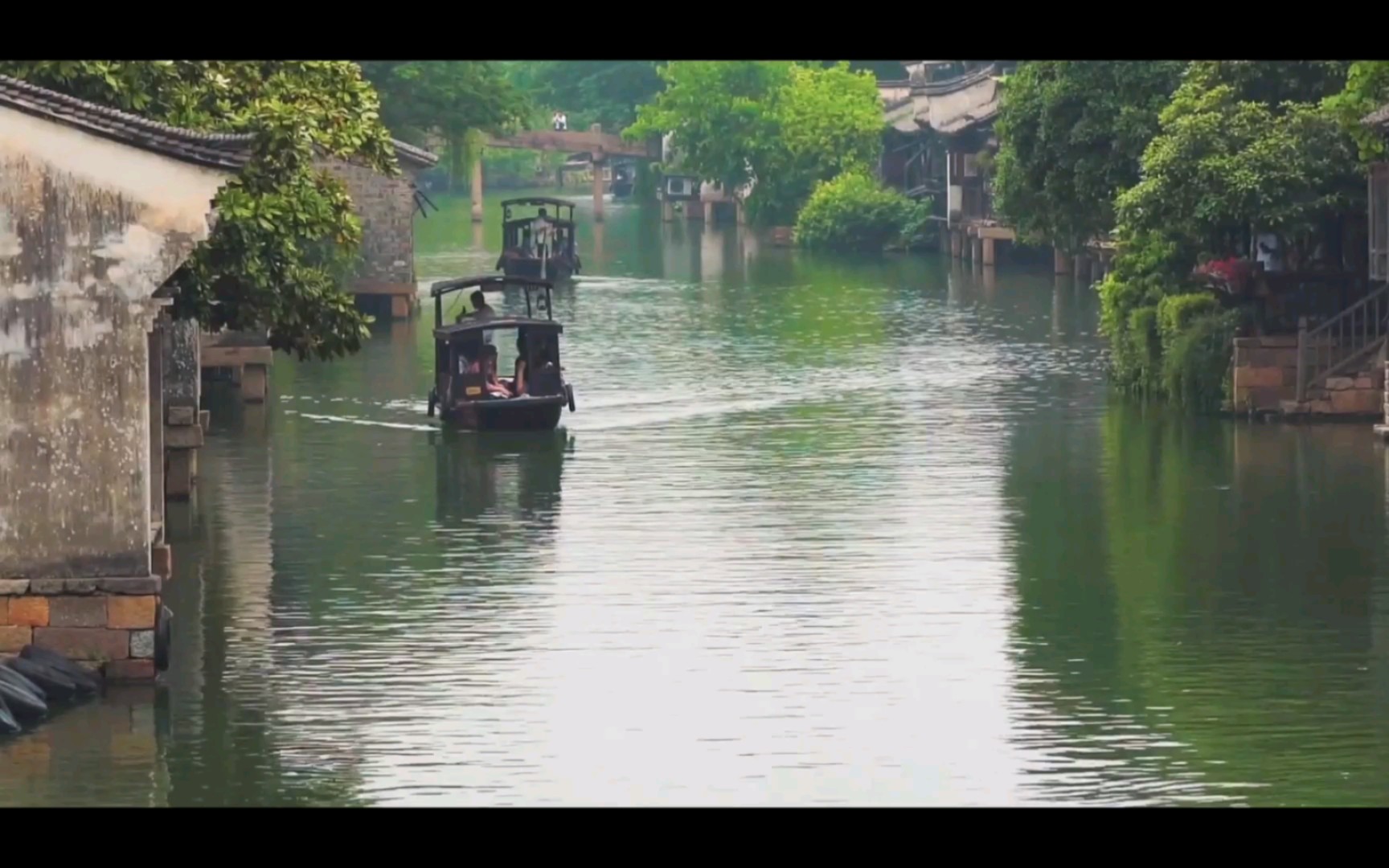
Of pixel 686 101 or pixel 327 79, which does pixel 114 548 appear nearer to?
pixel 327 79

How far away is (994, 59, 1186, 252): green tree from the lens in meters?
45.3

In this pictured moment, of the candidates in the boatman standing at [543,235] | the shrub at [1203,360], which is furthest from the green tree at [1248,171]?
the boatman standing at [543,235]

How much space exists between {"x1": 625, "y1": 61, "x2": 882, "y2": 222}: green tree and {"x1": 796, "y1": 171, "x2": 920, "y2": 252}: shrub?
3.53 metres

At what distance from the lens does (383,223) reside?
55.5 meters

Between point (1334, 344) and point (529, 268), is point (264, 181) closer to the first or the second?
point (1334, 344)

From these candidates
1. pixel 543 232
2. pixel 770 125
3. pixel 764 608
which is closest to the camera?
pixel 764 608

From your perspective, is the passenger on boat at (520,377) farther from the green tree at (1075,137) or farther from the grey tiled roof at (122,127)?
the grey tiled roof at (122,127)

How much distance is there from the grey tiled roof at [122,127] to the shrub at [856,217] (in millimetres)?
62320

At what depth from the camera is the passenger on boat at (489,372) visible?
38281 millimetres

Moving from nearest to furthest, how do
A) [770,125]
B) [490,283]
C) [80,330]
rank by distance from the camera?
[80,330]
[490,283]
[770,125]

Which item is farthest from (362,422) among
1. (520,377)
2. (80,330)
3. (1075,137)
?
(80,330)

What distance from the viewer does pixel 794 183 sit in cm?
9131

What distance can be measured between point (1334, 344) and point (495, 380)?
38.3 ft
